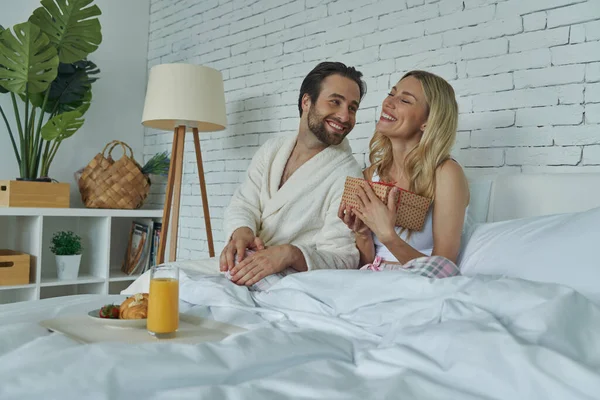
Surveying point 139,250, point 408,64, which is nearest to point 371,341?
point 408,64

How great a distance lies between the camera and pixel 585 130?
2113mm

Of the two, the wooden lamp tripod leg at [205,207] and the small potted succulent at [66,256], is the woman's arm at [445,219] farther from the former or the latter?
the small potted succulent at [66,256]

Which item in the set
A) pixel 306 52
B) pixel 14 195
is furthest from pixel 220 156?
pixel 14 195

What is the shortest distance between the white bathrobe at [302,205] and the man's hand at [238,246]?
0.10 m

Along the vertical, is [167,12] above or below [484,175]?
above

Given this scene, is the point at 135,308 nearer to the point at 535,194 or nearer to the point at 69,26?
the point at 535,194

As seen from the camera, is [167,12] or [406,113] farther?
[167,12]

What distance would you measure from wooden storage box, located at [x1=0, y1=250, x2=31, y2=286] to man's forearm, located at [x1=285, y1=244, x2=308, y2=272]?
1.84m

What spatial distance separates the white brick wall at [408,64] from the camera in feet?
7.10

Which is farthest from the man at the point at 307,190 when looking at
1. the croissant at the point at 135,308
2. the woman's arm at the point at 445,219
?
the croissant at the point at 135,308

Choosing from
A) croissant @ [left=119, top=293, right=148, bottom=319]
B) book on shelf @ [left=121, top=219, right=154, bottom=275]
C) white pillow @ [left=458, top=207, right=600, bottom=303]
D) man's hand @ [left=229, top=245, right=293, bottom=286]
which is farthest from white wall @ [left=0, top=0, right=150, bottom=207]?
white pillow @ [left=458, top=207, right=600, bottom=303]

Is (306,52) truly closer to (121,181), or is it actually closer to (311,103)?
(311,103)

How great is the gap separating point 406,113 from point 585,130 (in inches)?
24.5

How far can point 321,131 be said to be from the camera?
248 centimetres
